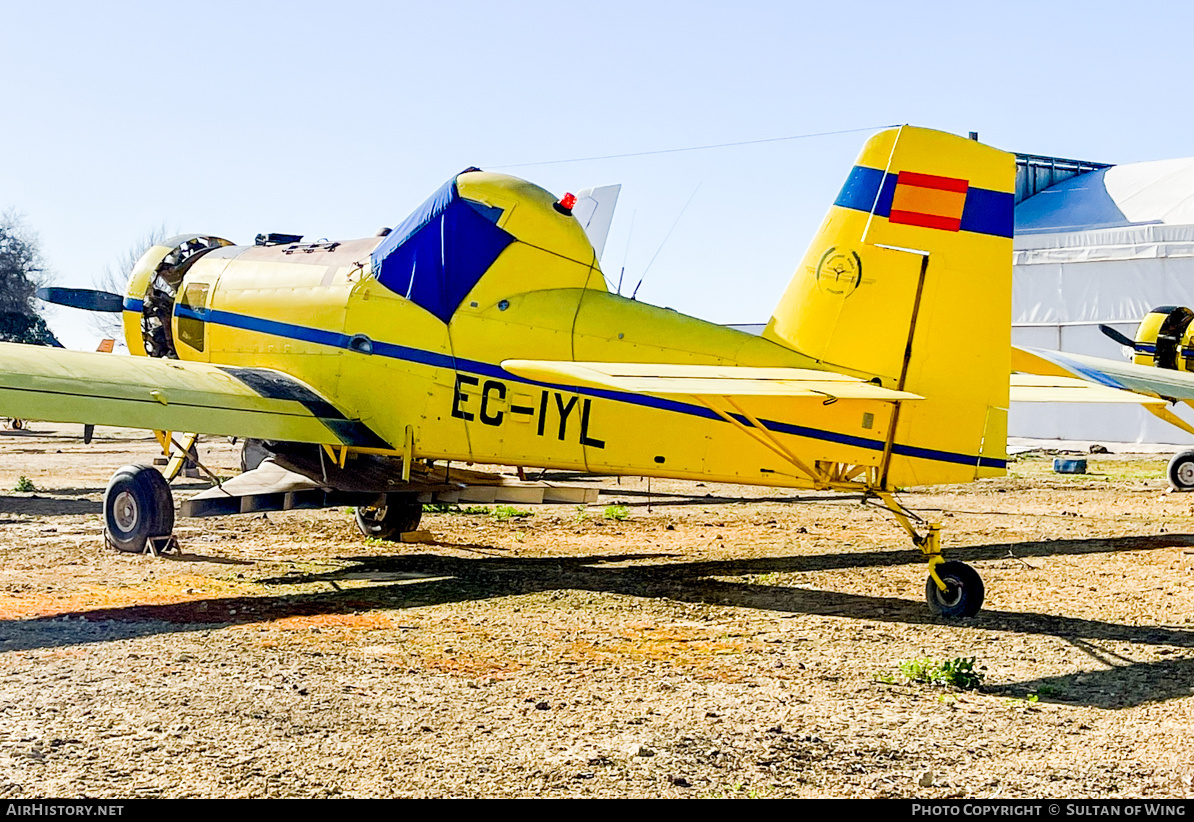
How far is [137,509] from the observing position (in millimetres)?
10344

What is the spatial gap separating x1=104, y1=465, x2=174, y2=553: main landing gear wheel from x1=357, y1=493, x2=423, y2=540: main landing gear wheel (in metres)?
2.05

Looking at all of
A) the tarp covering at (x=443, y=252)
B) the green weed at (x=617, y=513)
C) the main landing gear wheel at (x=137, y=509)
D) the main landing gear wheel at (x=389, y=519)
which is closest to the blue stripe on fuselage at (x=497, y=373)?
the tarp covering at (x=443, y=252)

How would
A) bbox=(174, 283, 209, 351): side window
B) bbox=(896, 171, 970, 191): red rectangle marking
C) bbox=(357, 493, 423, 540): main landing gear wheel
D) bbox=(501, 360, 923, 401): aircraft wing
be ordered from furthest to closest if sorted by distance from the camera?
1. bbox=(357, 493, 423, 540): main landing gear wheel
2. bbox=(174, 283, 209, 351): side window
3. bbox=(896, 171, 970, 191): red rectangle marking
4. bbox=(501, 360, 923, 401): aircraft wing

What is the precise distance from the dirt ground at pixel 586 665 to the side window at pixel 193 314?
191 centimetres

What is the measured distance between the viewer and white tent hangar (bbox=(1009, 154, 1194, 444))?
108ft

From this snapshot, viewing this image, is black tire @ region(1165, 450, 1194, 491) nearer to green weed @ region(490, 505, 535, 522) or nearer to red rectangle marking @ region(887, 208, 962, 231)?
green weed @ region(490, 505, 535, 522)

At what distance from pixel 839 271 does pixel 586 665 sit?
3.51m

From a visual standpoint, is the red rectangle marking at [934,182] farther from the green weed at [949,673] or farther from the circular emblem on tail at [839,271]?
the green weed at [949,673]

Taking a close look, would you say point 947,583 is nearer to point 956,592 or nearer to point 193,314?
point 956,592

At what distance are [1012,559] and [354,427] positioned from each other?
19.0 feet

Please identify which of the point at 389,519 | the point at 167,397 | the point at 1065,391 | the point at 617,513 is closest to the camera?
the point at 167,397

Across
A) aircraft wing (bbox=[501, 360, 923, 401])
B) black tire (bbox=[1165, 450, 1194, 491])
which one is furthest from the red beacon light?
black tire (bbox=[1165, 450, 1194, 491])

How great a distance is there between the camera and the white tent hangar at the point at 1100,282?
32781 millimetres

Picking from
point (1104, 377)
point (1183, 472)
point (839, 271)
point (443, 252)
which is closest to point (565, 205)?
point (443, 252)
